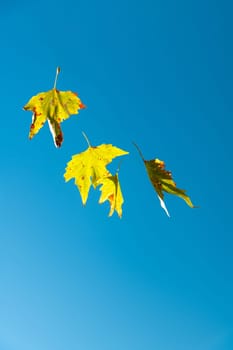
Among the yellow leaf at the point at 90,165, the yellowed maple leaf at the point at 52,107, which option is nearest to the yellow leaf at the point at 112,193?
the yellow leaf at the point at 90,165

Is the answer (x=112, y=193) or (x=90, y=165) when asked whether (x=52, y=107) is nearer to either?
(x=90, y=165)

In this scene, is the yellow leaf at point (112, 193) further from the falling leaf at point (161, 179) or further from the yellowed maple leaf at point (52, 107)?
the yellowed maple leaf at point (52, 107)

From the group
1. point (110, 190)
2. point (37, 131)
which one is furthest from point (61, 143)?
point (110, 190)

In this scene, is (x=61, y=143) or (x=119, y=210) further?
(x=119, y=210)

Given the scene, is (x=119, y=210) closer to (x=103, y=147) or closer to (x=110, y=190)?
(x=110, y=190)

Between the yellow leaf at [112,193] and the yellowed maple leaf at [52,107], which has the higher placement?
the yellowed maple leaf at [52,107]

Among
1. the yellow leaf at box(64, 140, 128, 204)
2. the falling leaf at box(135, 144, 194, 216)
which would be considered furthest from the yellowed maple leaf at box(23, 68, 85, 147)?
the falling leaf at box(135, 144, 194, 216)

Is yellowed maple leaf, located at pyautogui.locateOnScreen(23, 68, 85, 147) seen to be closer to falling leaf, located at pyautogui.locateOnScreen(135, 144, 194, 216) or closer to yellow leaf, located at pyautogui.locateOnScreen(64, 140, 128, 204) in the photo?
yellow leaf, located at pyautogui.locateOnScreen(64, 140, 128, 204)
